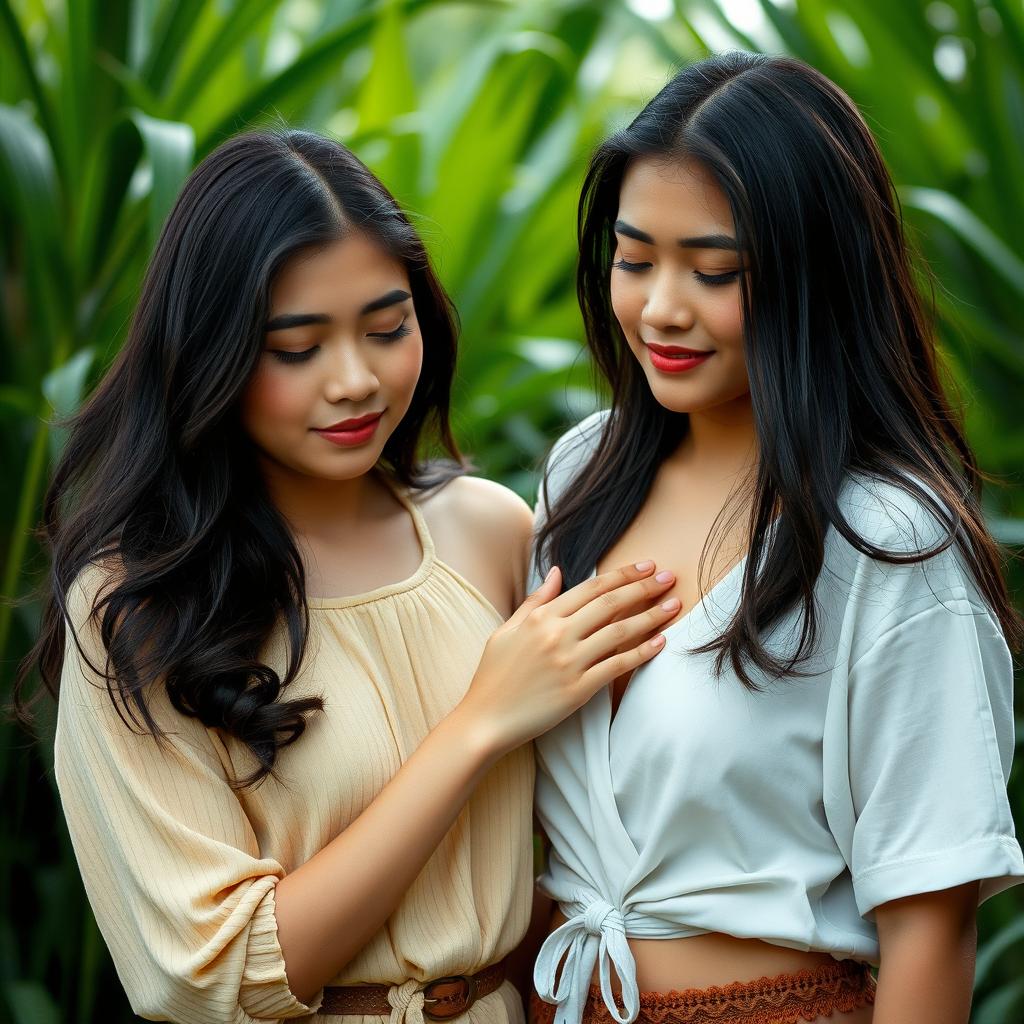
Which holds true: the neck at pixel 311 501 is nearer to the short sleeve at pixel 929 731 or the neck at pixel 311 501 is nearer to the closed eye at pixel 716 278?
the closed eye at pixel 716 278

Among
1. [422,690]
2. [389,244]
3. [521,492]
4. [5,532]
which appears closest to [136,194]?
[5,532]

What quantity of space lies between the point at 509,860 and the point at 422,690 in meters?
0.22

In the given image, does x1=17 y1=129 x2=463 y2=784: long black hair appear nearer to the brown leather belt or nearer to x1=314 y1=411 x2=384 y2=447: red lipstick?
x1=314 y1=411 x2=384 y2=447: red lipstick

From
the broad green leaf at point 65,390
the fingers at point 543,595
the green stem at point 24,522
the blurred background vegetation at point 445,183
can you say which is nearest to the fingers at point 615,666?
the fingers at point 543,595

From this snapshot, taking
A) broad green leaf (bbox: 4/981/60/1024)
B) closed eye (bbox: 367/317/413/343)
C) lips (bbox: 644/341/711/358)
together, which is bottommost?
broad green leaf (bbox: 4/981/60/1024)

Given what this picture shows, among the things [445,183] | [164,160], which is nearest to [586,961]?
[164,160]

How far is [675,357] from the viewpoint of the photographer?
139 cm

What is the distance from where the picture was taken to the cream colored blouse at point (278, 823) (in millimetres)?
1333

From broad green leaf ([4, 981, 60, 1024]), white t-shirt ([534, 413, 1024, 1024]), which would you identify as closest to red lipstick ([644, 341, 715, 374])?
white t-shirt ([534, 413, 1024, 1024])

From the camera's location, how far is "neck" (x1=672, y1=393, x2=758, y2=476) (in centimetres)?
150

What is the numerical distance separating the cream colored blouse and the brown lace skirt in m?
0.20

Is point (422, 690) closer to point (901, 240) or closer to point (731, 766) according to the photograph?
point (731, 766)

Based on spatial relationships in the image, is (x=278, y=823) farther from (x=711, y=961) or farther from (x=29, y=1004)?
(x=29, y=1004)

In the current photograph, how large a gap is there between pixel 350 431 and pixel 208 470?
17cm
